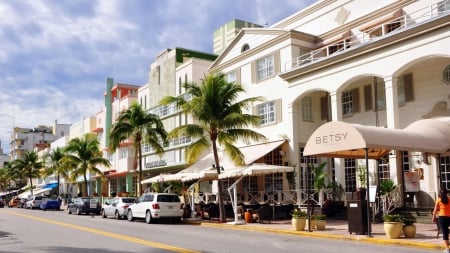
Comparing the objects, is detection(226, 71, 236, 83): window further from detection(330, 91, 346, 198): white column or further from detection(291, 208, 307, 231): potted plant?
detection(291, 208, 307, 231): potted plant

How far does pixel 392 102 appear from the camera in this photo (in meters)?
21.8

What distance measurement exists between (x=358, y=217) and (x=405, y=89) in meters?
9.35

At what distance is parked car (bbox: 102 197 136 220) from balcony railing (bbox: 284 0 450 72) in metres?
12.6

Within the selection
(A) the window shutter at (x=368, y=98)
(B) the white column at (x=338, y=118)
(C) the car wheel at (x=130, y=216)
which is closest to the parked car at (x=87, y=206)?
(C) the car wheel at (x=130, y=216)

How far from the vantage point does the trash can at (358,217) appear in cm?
1642

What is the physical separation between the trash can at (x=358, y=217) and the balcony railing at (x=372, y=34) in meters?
8.43

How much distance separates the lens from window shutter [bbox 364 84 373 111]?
25406 millimetres

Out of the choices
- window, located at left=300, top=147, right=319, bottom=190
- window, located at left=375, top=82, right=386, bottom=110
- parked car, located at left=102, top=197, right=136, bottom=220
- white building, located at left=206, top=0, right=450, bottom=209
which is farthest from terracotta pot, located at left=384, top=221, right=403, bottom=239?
parked car, located at left=102, top=197, right=136, bottom=220

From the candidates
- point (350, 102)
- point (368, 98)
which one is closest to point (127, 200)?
point (350, 102)

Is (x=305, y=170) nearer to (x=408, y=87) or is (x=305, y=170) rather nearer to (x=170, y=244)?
(x=408, y=87)

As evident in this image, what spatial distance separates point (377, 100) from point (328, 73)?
2.82 m

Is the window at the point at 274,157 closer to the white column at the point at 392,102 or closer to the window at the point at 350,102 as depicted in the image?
the window at the point at 350,102

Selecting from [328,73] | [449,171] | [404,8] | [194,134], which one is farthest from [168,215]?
[404,8]

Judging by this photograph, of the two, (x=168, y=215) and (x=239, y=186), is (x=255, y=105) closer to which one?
(x=239, y=186)
